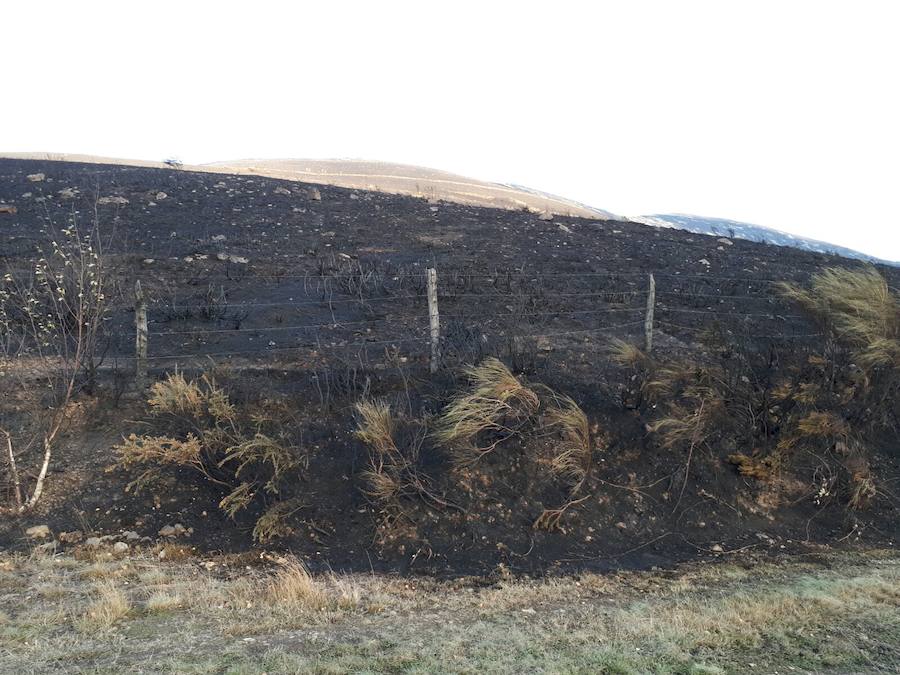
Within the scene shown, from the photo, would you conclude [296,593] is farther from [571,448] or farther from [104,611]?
[571,448]

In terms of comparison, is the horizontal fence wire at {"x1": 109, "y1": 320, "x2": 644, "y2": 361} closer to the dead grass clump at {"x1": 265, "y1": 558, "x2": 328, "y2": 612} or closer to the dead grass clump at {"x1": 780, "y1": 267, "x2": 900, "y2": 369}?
the dead grass clump at {"x1": 780, "y1": 267, "x2": 900, "y2": 369}

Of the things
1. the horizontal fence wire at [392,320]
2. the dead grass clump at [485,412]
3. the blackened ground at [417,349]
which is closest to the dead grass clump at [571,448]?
the blackened ground at [417,349]

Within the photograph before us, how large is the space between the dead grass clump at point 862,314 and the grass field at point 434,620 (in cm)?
285

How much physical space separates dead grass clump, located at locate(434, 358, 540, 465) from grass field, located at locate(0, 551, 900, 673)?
162cm

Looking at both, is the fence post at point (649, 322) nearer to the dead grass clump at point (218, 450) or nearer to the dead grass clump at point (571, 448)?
the dead grass clump at point (571, 448)

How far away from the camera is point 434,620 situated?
5.01 meters

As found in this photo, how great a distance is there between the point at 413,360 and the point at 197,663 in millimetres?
5211

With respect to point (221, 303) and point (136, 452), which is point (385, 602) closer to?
point (136, 452)

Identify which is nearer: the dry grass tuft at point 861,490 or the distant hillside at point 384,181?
the dry grass tuft at point 861,490

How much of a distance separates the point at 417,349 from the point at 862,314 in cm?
611

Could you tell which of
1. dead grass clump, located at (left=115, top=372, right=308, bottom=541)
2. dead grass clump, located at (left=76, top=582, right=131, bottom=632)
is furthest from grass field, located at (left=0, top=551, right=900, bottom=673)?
dead grass clump, located at (left=115, top=372, right=308, bottom=541)

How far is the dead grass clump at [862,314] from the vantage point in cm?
804

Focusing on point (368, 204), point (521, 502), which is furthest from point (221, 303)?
point (368, 204)

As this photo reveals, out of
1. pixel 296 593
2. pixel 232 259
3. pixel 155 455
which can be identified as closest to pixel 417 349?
pixel 155 455
